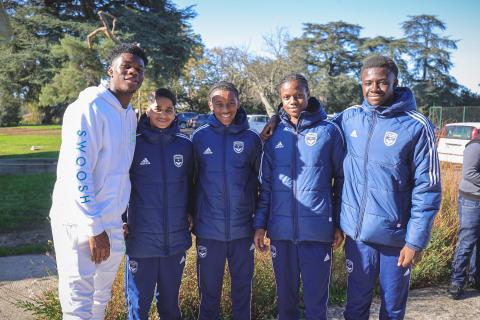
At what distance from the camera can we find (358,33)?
4553 cm

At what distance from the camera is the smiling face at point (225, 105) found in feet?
10.3

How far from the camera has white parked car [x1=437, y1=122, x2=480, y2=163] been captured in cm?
1158

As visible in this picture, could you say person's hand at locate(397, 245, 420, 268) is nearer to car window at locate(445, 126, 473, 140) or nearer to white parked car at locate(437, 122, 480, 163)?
white parked car at locate(437, 122, 480, 163)

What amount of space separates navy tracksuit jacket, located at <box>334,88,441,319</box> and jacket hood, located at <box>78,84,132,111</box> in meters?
1.74

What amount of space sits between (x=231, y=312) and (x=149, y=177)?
1536 millimetres

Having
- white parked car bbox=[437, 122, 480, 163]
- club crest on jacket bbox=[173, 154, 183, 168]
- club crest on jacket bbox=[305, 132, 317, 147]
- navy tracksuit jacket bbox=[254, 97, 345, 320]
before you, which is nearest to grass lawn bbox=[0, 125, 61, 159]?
club crest on jacket bbox=[173, 154, 183, 168]

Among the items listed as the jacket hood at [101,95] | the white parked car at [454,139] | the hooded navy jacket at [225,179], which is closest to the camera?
the jacket hood at [101,95]

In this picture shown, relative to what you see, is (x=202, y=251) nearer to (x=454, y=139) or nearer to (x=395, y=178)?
(x=395, y=178)

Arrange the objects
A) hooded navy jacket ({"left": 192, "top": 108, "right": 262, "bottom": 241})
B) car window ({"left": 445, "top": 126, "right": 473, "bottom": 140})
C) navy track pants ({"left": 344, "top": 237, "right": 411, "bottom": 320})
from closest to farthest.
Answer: navy track pants ({"left": 344, "top": 237, "right": 411, "bottom": 320})
hooded navy jacket ({"left": 192, "top": 108, "right": 262, "bottom": 241})
car window ({"left": 445, "top": 126, "right": 473, "bottom": 140})

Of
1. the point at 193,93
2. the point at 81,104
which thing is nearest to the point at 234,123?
the point at 81,104

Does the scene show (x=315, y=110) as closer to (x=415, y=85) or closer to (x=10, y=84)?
(x=10, y=84)

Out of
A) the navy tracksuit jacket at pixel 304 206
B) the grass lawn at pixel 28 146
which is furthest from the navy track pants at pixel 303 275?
the grass lawn at pixel 28 146

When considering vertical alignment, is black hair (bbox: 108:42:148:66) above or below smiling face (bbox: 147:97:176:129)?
above

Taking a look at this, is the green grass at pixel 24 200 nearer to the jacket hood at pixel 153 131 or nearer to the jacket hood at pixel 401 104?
the jacket hood at pixel 153 131
